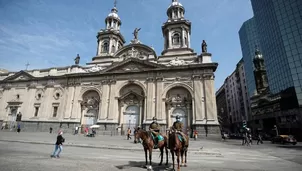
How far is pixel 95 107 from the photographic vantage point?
30.4 metres

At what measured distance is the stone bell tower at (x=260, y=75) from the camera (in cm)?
4946

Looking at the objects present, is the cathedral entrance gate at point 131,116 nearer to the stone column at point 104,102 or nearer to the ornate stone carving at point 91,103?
the stone column at point 104,102

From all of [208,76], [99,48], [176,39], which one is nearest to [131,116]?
[208,76]

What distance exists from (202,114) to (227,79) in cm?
5877

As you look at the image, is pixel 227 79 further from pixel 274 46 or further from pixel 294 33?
pixel 294 33

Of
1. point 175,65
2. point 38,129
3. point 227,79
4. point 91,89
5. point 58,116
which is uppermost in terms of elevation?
point 227,79

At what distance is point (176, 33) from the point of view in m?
35.3

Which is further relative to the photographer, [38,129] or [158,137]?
[38,129]

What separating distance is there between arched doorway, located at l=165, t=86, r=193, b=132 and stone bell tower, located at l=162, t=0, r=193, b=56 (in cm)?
926

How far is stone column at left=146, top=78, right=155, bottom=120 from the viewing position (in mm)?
26281

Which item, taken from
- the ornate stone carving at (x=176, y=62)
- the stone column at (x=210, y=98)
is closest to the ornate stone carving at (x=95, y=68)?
the ornate stone carving at (x=176, y=62)

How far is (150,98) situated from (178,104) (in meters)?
5.06

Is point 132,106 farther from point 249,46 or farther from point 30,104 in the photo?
point 249,46

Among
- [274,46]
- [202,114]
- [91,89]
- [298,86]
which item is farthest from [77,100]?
[274,46]
